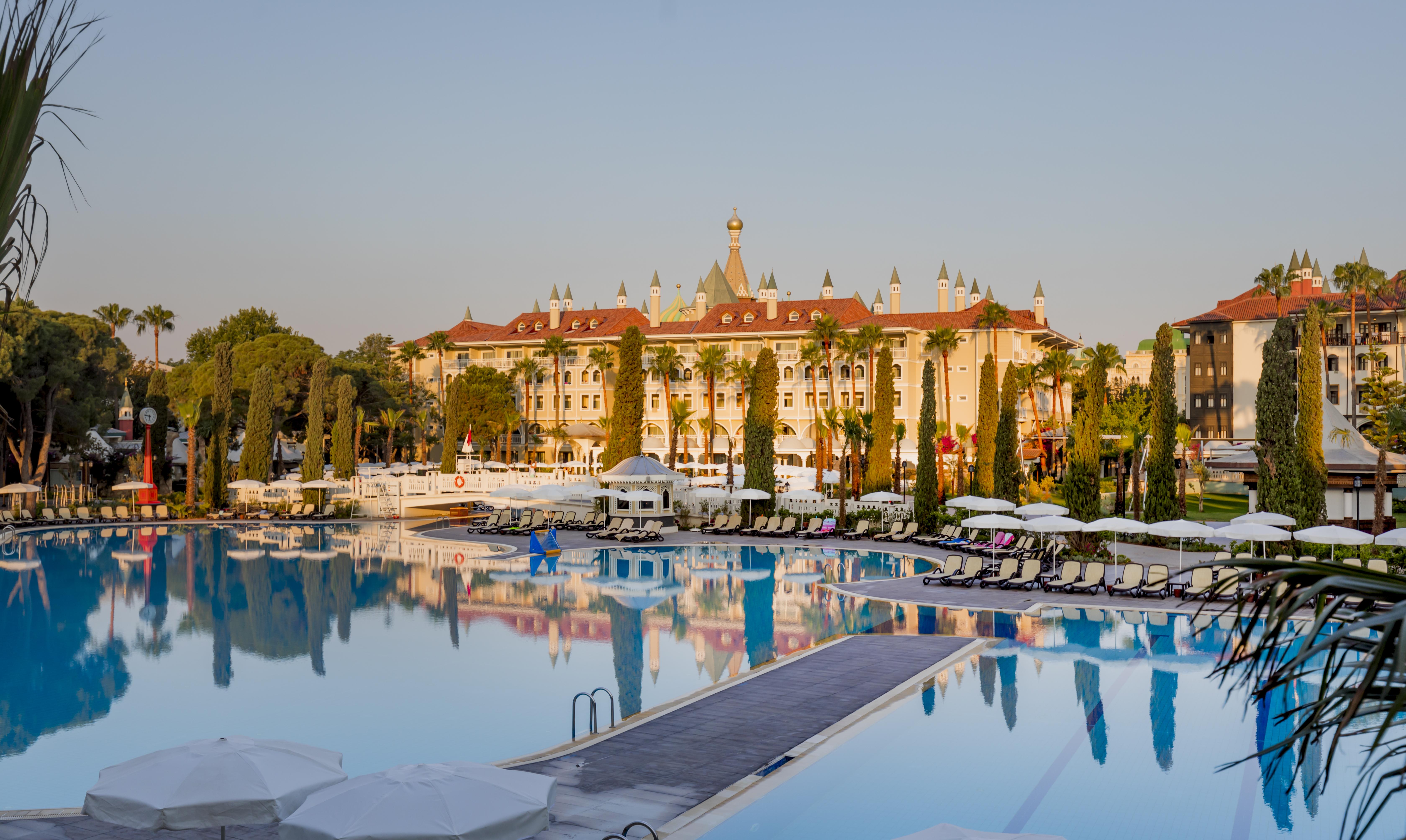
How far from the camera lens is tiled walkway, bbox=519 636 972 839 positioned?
9.84m

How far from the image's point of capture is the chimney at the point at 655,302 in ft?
266

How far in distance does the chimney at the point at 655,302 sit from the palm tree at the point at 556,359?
6.63 metres

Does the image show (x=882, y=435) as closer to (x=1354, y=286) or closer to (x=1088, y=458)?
(x=1088, y=458)

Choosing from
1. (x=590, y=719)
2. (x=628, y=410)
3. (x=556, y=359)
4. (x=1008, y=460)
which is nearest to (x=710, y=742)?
(x=590, y=719)

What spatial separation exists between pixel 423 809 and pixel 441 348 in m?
76.9

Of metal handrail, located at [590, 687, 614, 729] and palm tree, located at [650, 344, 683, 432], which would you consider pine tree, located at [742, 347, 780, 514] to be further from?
palm tree, located at [650, 344, 683, 432]

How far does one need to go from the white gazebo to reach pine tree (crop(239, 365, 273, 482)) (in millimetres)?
18533

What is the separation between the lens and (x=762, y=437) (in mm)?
40312

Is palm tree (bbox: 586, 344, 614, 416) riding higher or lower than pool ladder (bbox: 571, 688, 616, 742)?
higher

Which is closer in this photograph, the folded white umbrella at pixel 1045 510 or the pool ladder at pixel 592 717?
the pool ladder at pixel 592 717

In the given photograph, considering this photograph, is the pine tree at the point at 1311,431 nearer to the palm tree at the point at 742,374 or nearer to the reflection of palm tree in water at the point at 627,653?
the reflection of palm tree in water at the point at 627,653

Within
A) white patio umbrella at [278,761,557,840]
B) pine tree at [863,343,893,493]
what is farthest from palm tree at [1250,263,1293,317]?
white patio umbrella at [278,761,557,840]

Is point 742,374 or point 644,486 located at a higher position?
point 742,374

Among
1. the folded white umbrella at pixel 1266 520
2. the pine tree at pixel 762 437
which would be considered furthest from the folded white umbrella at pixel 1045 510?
the pine tree at pixel 762 437
